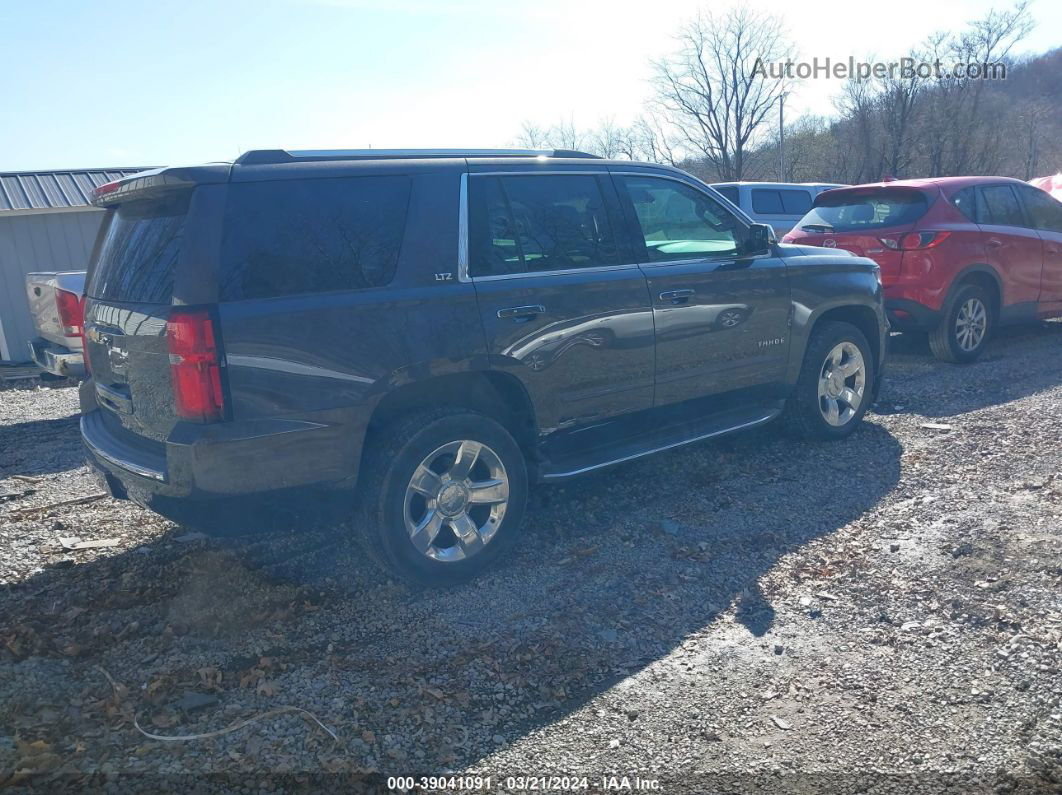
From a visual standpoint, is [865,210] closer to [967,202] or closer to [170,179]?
[967,202]

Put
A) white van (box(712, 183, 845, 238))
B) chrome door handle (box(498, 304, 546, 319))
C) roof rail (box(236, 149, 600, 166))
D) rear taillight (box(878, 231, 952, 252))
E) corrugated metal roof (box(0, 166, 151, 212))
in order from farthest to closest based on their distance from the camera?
white van (box(712, 183, 845, 238)) → corrugated metal roof (box(0, 166, 151, 212)) → rear taillight (box(878, 231, 952, 252)) → chrome door handle (box(498, 304, 546, 319)) → roof rail (box(236, 149, 600, 166))

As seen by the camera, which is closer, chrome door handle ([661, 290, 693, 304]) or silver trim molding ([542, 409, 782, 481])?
silver trim molding ([542, 409, 782, 481])

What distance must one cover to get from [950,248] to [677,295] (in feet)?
15.5

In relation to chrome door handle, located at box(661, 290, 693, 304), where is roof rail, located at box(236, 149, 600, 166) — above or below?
above

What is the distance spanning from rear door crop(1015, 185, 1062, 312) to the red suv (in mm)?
15

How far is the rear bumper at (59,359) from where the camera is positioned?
7879 millimetres

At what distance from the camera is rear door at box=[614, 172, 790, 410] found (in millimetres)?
5055

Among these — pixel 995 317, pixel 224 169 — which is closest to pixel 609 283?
pixel 224 169

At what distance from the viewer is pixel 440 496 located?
4176 mm

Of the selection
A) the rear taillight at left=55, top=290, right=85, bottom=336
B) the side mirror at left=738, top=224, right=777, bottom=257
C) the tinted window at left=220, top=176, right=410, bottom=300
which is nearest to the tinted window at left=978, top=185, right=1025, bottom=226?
the side mirror at left=738, top=224, right=777, bottom=257

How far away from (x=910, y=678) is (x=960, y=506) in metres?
1.97

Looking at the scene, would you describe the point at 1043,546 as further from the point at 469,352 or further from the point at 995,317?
the point at 995,317

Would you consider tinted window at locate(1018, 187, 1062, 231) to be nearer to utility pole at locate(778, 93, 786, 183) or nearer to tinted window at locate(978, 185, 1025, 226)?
tinted window at locate(978, 185, 1025, 226)

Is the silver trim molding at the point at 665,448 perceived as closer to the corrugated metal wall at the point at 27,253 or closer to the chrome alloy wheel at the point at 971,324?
the chrome alloy wheel at the point at 971,324
